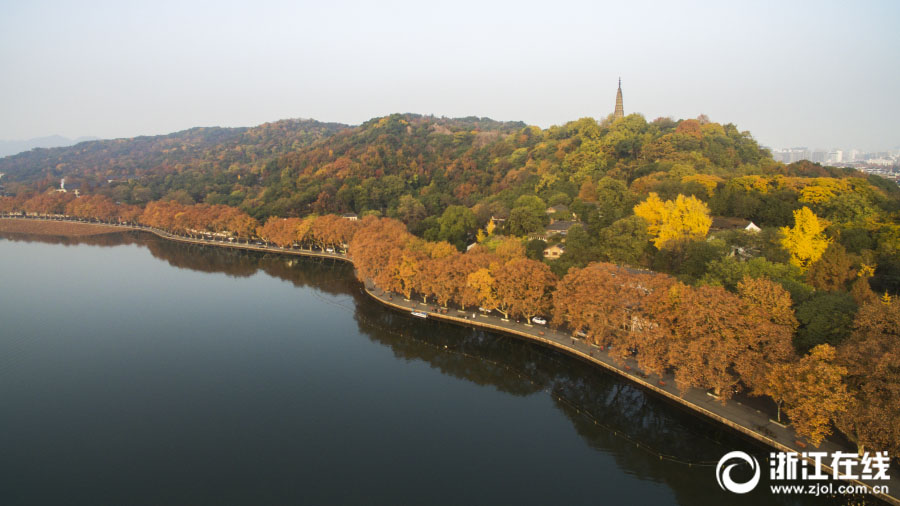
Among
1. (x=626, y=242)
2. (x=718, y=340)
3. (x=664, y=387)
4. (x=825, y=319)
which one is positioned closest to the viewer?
(x=718, y=340)

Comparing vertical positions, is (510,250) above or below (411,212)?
below

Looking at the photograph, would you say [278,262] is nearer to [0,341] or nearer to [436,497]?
[0,341]

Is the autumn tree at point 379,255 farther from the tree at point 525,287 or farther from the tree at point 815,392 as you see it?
the tree at point 815,392

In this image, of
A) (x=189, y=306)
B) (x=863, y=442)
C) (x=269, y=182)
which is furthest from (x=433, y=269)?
(x=269, y=182)

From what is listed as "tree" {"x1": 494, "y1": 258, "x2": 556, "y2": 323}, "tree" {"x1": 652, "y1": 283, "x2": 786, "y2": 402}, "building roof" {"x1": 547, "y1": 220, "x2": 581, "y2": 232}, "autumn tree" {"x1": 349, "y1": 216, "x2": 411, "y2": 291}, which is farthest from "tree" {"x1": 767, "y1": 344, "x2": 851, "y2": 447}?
"autumn tree" {"x1": 349, "y1": 216, "x2": 411, "y2": 291}

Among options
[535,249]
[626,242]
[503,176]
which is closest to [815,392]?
[626,242]
